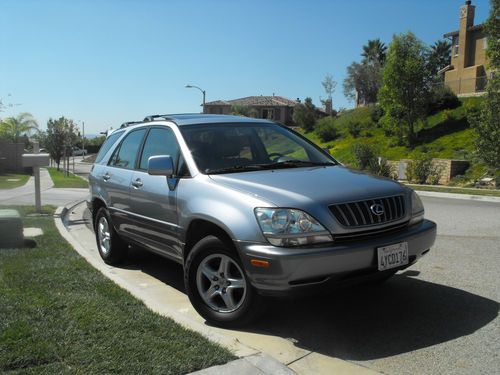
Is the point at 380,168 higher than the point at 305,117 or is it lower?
lower

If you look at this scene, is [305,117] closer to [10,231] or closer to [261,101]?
[261,101]

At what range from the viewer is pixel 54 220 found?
9.80 meters

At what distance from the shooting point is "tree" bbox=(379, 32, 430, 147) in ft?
107

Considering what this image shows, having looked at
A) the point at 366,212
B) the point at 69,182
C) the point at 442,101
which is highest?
the point at 442,101

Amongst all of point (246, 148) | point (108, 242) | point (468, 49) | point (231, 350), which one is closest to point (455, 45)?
point (468, 49)

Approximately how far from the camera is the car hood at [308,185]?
3887 millimetres

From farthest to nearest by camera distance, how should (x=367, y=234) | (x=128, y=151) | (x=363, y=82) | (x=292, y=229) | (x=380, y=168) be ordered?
(x=363, y=82), (x=380, y=168), (x=128, y=151), (x=367, y=234), (x=292, y=229)

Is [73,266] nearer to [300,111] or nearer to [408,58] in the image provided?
[408,58]

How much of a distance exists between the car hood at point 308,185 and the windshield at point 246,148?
10.9 inches

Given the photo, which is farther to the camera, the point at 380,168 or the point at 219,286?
the point at 380,168

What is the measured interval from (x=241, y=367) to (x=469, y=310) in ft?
7.77

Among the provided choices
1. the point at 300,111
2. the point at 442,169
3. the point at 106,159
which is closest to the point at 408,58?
the point at 442,169

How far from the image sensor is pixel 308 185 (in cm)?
412

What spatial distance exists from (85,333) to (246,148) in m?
2.36
